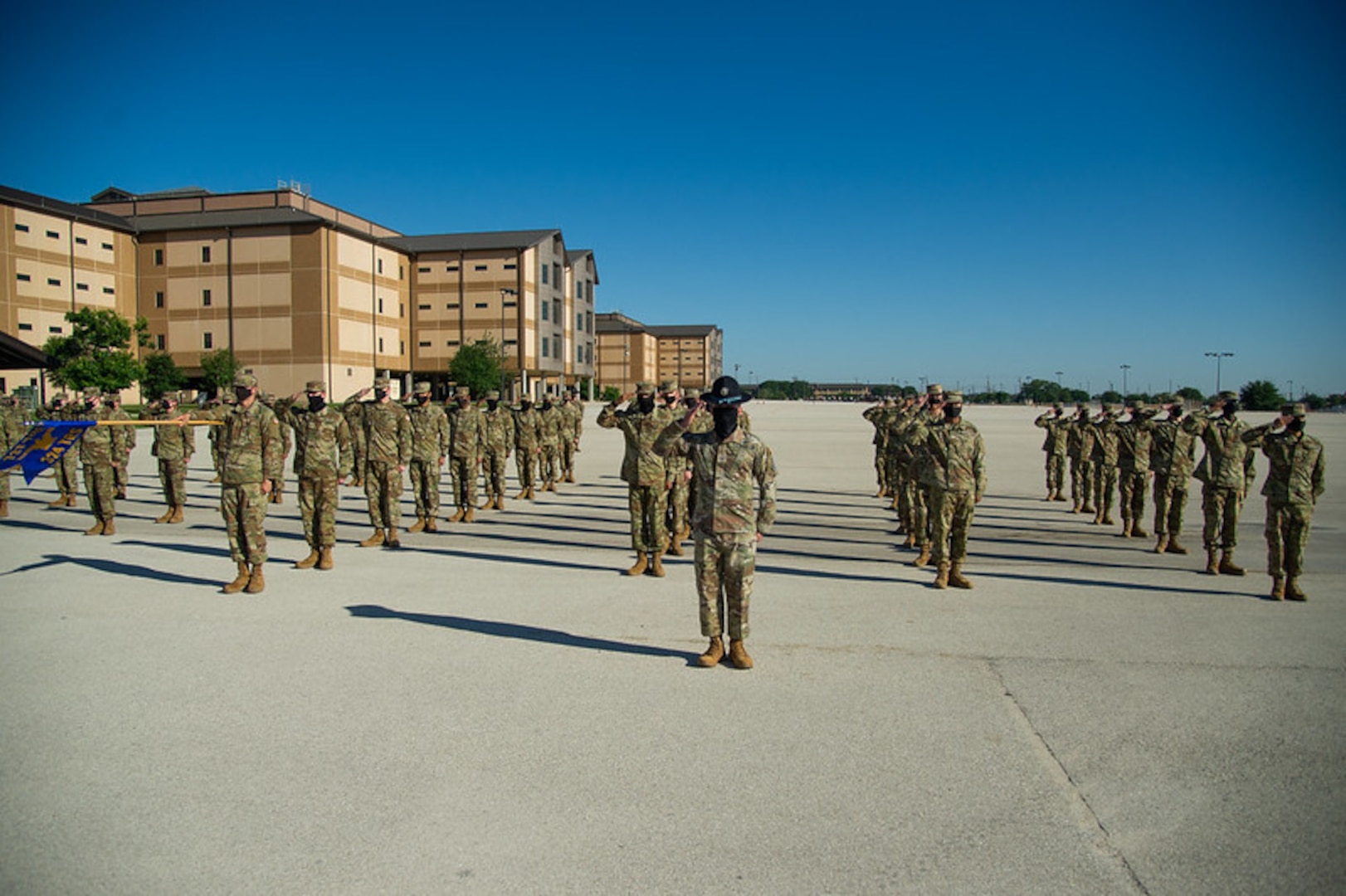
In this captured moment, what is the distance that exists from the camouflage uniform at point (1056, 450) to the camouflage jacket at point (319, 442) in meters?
13.3

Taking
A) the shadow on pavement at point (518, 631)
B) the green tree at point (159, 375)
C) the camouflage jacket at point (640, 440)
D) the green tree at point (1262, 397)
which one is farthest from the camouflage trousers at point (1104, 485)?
the green tree at point (1262, 397)

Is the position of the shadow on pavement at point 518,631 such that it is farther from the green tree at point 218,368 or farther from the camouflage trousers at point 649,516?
the green tree at point 218,368

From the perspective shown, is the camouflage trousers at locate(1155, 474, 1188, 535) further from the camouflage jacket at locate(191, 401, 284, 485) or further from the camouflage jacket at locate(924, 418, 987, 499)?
the camouflage jacket at locate(191, 401, 284, 485)

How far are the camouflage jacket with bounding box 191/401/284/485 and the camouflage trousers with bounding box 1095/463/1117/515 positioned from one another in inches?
482

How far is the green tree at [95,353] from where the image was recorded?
39.9 m

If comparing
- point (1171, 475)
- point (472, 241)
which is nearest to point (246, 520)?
point (1171, 475)

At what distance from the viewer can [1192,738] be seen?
476cm

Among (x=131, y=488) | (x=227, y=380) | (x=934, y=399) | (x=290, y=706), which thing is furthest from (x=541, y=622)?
(x=227, y=380)

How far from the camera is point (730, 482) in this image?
19.5ft

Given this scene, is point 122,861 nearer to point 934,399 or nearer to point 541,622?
point 541,622

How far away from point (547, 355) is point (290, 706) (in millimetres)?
66232

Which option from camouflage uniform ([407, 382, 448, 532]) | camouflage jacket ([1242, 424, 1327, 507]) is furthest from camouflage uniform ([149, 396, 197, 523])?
camouflage jacket ([1242, 424, 1327, 507])

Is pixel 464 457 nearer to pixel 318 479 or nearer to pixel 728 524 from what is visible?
pixel 318 479

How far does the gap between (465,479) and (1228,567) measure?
1051cm
